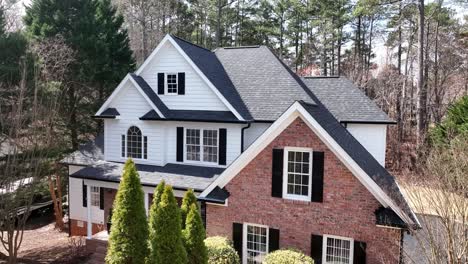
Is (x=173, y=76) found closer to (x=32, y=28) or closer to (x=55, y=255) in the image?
(x=55, y=255)

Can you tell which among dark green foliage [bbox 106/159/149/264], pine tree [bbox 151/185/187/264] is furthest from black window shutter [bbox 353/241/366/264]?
dark green foliage [bbox 106/159/149/264]

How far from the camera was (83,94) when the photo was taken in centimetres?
2372

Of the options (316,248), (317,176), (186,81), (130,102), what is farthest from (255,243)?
(130,102)

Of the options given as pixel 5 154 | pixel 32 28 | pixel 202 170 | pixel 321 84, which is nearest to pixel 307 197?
pixel 202 170

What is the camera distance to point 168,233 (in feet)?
26.8

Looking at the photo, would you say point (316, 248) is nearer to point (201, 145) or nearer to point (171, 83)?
point (201, 145)

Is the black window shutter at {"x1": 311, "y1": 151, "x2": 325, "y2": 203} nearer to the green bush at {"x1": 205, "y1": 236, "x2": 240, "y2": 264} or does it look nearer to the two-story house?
the two-story house

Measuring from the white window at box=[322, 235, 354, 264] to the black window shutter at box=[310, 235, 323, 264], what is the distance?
123 mm

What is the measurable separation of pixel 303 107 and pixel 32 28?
2174cm

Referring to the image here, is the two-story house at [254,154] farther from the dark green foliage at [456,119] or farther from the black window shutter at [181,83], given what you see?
the dark green foliage at [456,119]

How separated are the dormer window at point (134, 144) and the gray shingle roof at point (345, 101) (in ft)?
29.5

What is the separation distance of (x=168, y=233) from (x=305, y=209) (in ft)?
15.1

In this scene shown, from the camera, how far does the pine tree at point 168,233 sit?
8.15 meters

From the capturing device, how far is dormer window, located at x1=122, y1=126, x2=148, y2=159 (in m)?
16.3
